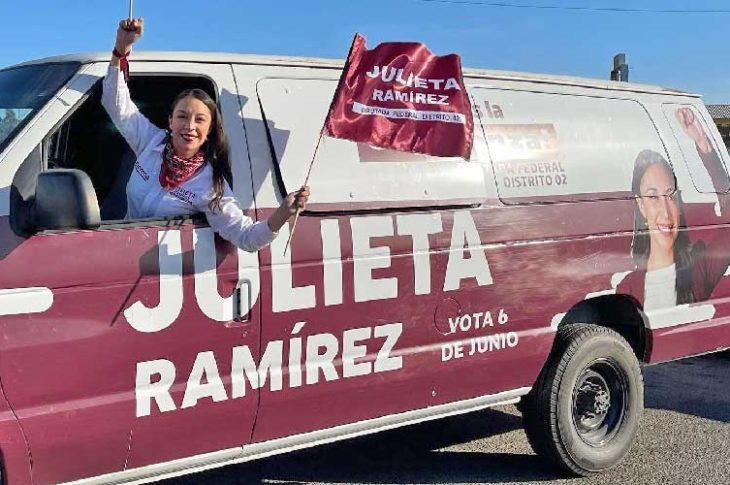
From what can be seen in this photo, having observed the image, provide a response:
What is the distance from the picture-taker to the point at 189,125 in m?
3.38

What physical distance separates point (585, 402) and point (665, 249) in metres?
1.02

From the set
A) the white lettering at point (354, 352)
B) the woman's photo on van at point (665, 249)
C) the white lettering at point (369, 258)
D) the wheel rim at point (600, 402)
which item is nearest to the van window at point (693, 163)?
the woman's photo on van at point (665, 249)

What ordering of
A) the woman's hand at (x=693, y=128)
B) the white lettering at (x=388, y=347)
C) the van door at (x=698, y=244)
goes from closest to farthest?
the white lettering at (x=388, y=347) < the van door at (x=698, y=244) < the woman's hand at (x=693, y=128)

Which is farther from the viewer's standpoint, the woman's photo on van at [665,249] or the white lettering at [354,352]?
the woman's photo on van at [665,249]

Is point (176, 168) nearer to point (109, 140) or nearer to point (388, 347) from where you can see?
point (109, 140)

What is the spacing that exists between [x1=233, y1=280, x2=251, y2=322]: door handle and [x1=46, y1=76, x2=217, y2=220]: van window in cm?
61

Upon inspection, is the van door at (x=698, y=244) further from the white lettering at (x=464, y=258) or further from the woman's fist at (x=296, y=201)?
the woman's fist at (x=296, y=201)

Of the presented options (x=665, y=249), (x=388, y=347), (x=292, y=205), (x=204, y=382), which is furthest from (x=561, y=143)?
(x=204, y=382)

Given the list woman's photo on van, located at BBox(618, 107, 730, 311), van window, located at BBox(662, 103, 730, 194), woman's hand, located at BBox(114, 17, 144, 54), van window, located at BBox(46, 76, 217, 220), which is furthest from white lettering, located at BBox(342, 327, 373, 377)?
van window, located at BBox(662, 103, 730, 194)

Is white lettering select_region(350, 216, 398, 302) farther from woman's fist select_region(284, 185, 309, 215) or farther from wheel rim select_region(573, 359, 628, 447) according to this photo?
wheel rim select_region(573, 359, 628, 447)

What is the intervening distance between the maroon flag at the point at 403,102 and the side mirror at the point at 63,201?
104 cm

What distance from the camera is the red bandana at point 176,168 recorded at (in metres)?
3.39

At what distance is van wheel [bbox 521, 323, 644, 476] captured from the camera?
4594mm

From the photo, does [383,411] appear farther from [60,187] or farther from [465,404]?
[60,187]
